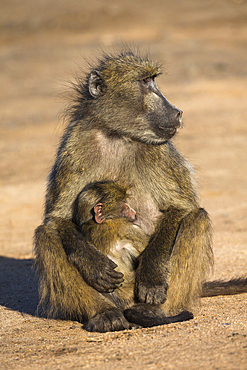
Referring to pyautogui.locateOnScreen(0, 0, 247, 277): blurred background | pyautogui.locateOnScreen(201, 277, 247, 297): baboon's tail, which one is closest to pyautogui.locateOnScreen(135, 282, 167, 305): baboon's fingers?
pyautogui.locateOnScreen(201, 277, 247, 297): baboon's tail

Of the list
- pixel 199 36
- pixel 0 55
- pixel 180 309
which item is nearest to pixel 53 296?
pixel 180 309

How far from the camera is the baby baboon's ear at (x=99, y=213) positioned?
3.91 metres

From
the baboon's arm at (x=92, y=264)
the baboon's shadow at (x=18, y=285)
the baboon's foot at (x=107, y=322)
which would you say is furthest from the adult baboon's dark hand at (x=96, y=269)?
the baboon's shadow at (x=18, y=285)

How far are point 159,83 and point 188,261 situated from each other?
41.5 ft

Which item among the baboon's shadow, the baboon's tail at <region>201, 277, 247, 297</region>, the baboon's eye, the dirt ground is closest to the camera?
the dirt ground

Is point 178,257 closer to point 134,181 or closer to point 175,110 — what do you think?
point 134,181

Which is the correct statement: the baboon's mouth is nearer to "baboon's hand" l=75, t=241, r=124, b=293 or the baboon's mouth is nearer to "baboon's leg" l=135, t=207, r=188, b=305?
"baboon's leg" l=135, t=207, r=188, b=305

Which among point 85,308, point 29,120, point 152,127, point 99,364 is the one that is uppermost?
point 29,120

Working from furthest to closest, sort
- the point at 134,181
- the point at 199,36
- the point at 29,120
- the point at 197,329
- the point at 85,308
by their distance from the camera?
1. the point at 199,36
2. the point at 29,120
3. the point at 134,181
4. the point at 85,308
5. the point at 197,329

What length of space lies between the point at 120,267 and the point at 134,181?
22.2 inches

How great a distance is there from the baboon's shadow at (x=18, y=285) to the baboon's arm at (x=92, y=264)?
0.62m

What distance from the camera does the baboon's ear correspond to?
174 inches

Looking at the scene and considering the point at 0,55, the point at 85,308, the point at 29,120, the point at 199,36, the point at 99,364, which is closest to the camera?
the point at 99,364

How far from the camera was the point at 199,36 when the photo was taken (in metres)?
22.6
